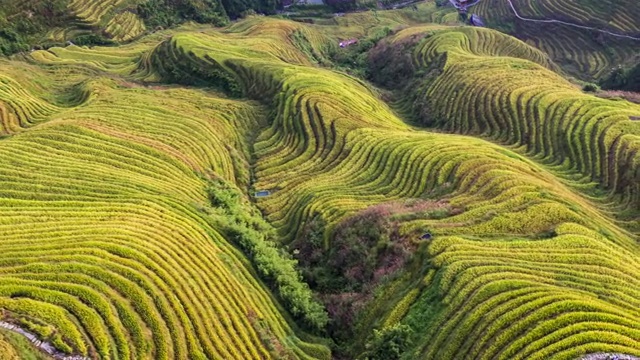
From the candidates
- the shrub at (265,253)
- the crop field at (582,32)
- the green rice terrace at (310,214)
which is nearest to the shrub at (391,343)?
the green rice terrace at (310,214)

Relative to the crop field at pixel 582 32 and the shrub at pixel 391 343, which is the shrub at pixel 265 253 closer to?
the shrub at pixel 391 343

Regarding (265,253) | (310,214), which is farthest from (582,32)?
(265,253)

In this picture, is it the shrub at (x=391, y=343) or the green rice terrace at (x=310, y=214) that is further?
the shrub at (x=391, y=343)

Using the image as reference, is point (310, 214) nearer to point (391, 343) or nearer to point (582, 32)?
point (391, 343)

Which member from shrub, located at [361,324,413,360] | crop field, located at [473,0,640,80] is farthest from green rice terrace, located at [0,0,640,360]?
crop field, located at [473,0,640,80]

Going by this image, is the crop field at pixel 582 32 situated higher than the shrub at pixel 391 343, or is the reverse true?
the crop field at pixel 582 32

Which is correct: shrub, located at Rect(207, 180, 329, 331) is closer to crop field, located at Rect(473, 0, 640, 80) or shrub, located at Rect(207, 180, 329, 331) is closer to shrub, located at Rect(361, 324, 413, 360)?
shrub, located at Rect(361, 324, 413, 360)
